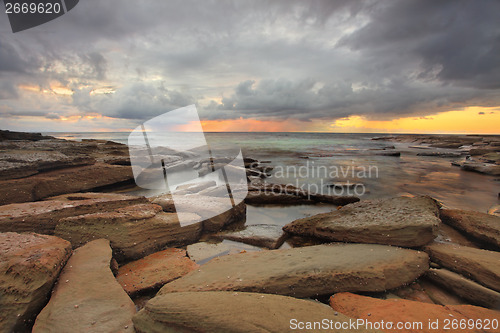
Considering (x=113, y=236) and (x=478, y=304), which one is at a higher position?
(x=113, y=236)

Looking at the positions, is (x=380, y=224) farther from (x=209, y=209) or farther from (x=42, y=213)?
(x=42, y=213)

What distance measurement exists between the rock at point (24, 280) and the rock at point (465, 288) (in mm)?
4022

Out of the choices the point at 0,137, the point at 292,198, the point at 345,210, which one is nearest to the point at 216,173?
the point at 292,198

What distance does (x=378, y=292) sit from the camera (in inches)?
96.9

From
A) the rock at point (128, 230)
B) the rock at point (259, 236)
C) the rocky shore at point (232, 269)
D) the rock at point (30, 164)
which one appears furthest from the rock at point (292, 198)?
the rock at point (30, 164)

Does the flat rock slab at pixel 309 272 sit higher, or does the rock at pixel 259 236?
the flat rock slab at pixel 309 272

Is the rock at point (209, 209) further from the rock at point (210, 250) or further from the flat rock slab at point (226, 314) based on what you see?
the flat rock slab at point (226, 314)

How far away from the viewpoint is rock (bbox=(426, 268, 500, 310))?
2.24m

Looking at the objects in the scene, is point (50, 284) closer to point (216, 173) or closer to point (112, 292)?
point (112, 292)

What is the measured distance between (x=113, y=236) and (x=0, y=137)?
2094 centimetres

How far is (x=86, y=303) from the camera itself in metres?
2.03


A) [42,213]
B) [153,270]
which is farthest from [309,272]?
[42,213]

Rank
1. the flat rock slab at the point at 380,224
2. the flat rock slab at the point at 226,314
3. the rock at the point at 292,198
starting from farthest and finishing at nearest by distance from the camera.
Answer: the rock at the point at 292,198
the flat rock slab at the point at 380,224
the flat rock slab at the point at 226,314

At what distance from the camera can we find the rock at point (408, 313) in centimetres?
185
